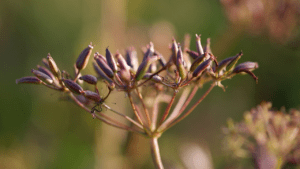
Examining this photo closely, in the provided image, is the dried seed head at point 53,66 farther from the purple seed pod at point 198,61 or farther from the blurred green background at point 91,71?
the blurred green background at point 91,71

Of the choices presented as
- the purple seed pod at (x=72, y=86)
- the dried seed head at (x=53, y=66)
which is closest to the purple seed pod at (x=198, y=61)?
the purple seed pod at (x=72, y=86)

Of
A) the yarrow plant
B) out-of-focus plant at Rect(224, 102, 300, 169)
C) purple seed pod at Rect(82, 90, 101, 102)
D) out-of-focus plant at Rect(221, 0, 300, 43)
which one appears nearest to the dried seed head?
the yarrow plant

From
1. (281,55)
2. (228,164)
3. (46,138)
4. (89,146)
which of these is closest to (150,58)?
(228,164)

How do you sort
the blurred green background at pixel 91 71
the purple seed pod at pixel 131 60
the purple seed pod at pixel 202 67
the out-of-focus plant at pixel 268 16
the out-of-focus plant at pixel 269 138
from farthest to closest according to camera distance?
the blurred green background at pixel 91 71, the out-of-focus plant at pixel 268 16, the out-of-focus plant at pixel 269 138, the purple seed pod at pixel 131 60, the purple seed pod at pixel 202 67

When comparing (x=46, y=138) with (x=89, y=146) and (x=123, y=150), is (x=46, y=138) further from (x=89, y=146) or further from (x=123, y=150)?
(x=123, y=150)

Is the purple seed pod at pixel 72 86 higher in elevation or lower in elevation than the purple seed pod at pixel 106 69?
lower

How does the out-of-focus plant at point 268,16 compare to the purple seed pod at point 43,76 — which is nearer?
the purple seed pod at point 43,76

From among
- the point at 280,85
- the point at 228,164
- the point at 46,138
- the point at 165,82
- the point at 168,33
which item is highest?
the point at 168,33
